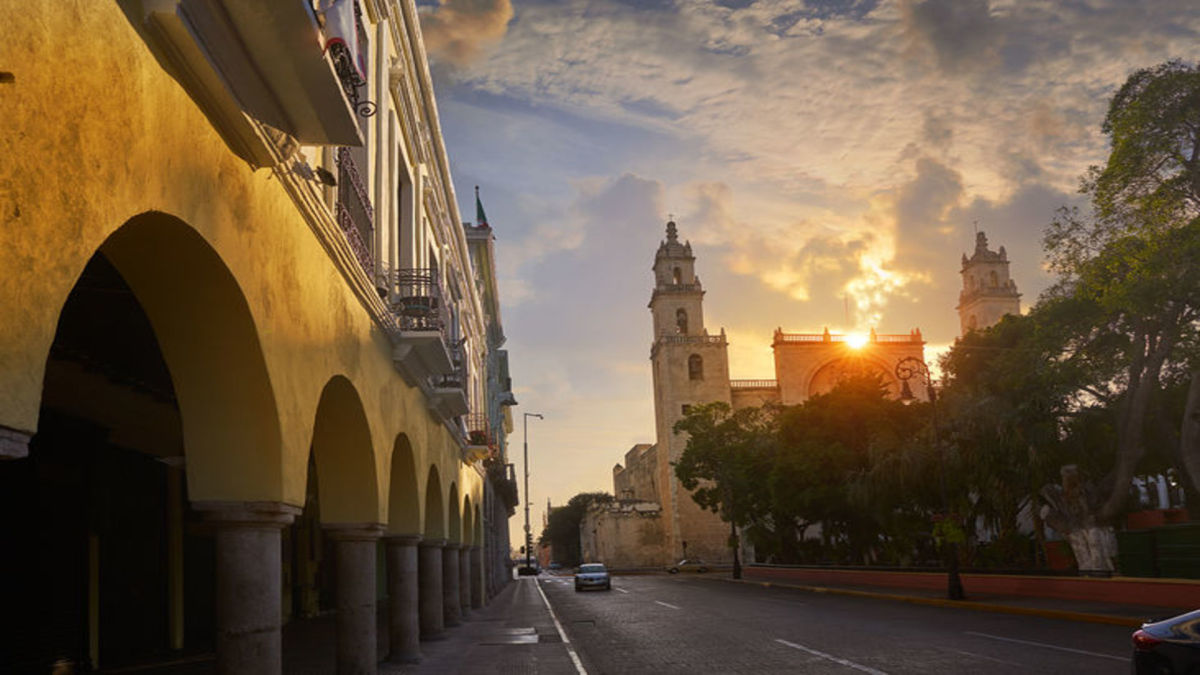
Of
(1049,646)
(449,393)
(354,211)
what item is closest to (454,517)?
(449,393)

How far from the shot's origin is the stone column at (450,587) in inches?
926

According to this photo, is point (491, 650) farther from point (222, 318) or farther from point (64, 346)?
point (222, 318)

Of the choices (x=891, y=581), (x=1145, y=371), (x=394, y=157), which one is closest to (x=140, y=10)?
(x=394, y=157)

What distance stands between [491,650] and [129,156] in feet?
47.5

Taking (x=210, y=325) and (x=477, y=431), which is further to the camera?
(x=477, y=431)

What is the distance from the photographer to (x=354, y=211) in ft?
38.3

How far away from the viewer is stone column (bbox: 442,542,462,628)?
23516 millimetres

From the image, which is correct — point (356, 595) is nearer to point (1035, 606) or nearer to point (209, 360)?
point (209, 360)

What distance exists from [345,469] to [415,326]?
9.16 ft

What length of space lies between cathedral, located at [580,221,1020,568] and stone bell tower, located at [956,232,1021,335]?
0.08 metres

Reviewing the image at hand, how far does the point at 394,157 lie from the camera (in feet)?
49.9

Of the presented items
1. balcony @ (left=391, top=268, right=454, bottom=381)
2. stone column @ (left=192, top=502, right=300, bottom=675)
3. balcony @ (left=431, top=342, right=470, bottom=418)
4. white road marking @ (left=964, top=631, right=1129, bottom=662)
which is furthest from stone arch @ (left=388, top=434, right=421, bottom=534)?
white road marking @ (left=964, top=631, right=1129, bottom=662)

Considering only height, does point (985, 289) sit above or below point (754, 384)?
above

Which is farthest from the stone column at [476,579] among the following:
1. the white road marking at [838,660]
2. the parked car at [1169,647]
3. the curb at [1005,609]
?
the parked car at [1169,647]
